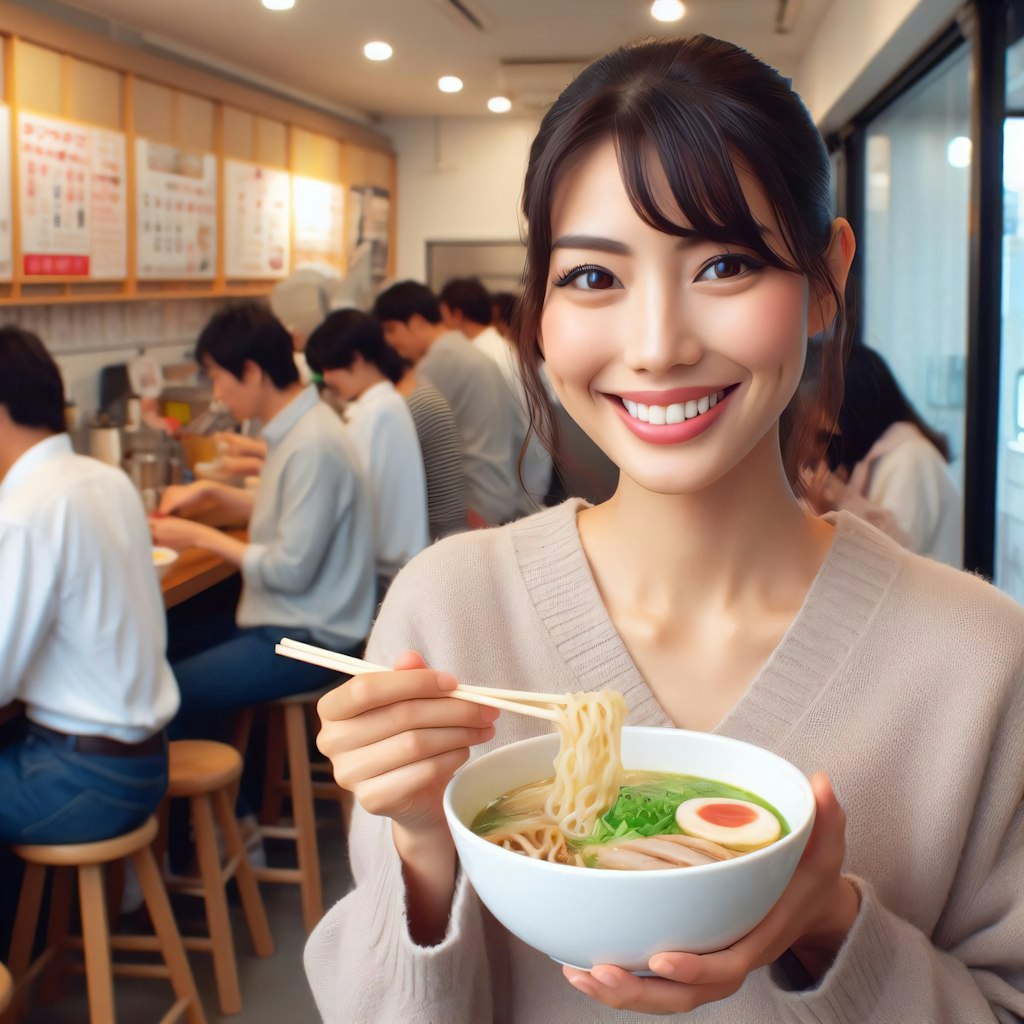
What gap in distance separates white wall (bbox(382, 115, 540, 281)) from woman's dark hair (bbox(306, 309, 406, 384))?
503cm

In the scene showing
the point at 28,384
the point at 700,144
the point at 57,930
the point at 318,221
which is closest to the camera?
the point at 700,144

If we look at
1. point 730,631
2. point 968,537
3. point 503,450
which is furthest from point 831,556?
point 503,450

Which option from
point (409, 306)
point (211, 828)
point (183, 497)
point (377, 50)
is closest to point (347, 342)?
point (183, 497)

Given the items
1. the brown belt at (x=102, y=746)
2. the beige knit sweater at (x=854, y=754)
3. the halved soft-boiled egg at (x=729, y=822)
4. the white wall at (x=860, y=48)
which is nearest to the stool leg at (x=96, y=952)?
the brown belt at (x=102, y=746)

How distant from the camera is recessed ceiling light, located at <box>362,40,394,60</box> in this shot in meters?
5.96

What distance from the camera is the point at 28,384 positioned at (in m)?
2.37

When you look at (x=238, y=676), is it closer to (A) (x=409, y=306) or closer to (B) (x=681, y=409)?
(B) (x=681, y=409)

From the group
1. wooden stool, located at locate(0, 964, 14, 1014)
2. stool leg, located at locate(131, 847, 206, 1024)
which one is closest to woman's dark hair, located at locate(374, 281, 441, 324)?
stool leg, located at locate(131, 847, 206, 1024)

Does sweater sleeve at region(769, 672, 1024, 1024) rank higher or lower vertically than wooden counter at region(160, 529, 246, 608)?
higher

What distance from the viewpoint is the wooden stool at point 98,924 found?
2201mm

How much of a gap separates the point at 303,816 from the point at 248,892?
28 cm

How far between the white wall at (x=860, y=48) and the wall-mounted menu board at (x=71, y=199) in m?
2.84

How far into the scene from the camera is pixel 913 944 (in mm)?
862

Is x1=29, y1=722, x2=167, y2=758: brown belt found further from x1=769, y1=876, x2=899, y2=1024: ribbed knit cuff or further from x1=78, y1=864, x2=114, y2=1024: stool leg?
x1=769, y1=876, x2=899, y2=1024: ribbed knit cuff
